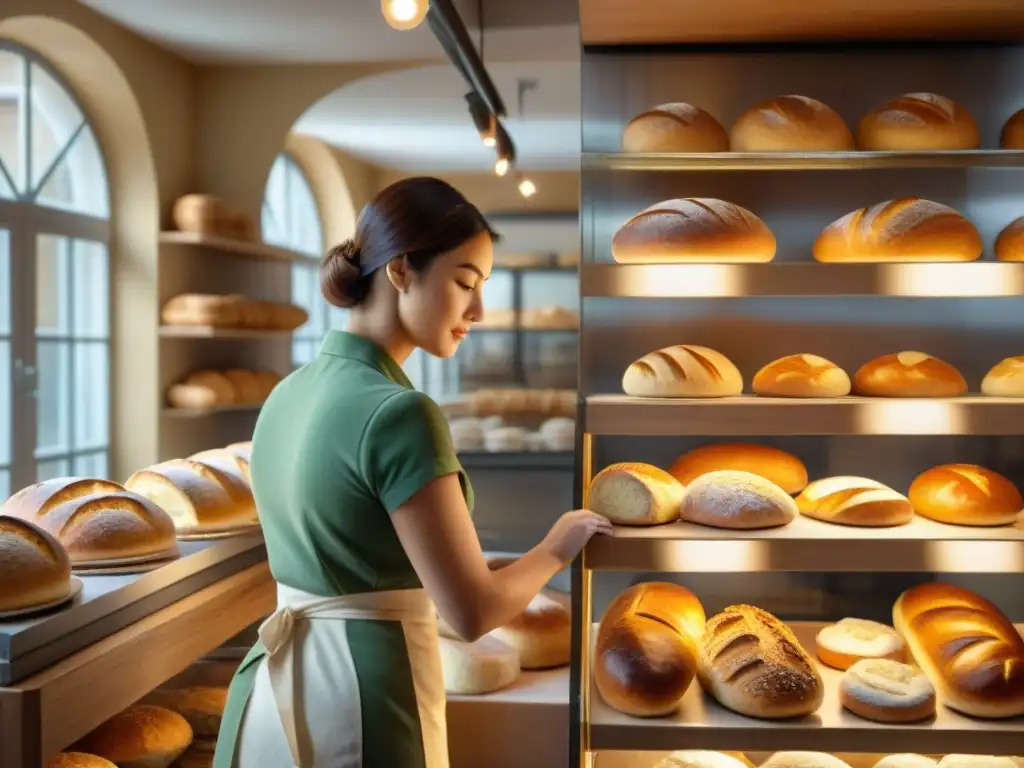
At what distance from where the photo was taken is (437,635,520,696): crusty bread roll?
6.99 ft

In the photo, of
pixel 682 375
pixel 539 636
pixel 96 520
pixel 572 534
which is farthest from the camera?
pixel 539 636

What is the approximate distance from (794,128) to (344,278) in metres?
0.94

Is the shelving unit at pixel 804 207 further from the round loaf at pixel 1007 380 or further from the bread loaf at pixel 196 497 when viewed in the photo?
the bread loaf at pixel 196 497

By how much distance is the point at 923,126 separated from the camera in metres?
1.78

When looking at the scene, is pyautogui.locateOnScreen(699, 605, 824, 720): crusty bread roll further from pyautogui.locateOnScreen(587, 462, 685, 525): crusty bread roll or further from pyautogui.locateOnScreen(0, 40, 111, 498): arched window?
pyautogui.locateOnScreen(0, 40, 111, 498): arched window

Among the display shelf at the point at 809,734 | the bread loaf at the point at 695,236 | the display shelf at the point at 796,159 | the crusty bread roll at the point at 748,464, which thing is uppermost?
the display shelf at the point at 796,159

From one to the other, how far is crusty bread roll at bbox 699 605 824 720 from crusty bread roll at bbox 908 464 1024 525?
37 cm

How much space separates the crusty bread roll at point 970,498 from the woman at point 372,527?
822 mm

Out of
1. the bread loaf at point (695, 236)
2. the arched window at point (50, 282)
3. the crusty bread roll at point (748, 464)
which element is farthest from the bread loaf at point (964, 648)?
the arched window at point (50, 282)

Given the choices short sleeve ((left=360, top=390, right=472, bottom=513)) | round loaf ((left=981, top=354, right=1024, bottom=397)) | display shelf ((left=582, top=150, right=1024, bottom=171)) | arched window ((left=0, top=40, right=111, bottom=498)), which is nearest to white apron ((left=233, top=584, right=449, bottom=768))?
short sleeve ((left=360, top=390, right=472, bottom=513))

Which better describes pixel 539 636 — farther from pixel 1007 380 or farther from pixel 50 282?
pixel 50 282

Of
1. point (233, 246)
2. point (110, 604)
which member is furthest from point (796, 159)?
point (233, 246)

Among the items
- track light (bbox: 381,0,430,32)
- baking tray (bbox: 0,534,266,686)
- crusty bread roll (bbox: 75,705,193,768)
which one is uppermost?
track light (bbox: 381,0,430,32)

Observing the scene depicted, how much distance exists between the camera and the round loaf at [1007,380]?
1.80 m
